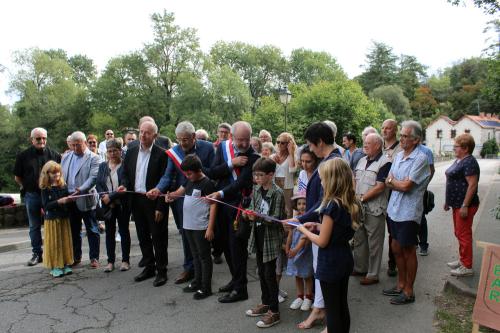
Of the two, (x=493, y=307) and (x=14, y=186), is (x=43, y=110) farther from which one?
(x=493, y=307)

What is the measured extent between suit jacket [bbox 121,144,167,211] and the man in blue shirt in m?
3.07

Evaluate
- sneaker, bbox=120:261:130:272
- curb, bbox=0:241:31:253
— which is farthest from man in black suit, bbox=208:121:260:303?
curb, bbox=0:241:31:253

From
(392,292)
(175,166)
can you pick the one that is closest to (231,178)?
(175,166)

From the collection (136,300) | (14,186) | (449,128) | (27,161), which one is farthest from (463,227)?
(449,128)

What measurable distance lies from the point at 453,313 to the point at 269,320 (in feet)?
6.71

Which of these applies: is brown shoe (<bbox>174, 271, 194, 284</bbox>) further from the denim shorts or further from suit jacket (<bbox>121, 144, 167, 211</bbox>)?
the denim shorts

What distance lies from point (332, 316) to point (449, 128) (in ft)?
272

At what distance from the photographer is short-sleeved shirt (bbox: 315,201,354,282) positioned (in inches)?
124

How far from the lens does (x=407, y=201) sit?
4480mm

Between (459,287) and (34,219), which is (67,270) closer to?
(34,219)

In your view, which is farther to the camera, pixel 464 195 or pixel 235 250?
pixel 464 195

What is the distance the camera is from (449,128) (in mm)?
76375

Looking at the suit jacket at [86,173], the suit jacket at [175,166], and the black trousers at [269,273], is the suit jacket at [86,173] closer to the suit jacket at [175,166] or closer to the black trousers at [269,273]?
the suit jacket at [175,166]

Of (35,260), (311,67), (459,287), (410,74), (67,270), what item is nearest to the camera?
(459,287)
